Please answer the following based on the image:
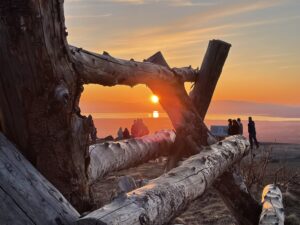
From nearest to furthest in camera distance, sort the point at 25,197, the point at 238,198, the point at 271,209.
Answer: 1. the point at 25,197
2. the point at 271,209
3. the point at 238,198

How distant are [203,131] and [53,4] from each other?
137 inches

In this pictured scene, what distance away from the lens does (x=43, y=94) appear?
256cm

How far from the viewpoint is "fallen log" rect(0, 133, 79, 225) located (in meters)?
2.27

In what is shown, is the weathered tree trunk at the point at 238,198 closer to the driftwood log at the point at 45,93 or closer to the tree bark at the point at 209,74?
the tree bark at the point at 209,74

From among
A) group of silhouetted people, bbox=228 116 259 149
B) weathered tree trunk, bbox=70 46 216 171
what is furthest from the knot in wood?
group of silhouetted people, bbox=228 116 259 149

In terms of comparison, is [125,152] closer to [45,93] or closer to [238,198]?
[238,198]

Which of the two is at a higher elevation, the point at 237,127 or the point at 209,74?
the point at 209,74

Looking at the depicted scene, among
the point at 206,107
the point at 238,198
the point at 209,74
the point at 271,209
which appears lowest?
the point at 271,209

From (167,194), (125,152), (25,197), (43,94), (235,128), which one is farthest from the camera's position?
(235,128)

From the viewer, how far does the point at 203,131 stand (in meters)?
5.65

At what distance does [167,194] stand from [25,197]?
113 cm

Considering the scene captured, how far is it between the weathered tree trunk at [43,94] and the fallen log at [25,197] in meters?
0.17

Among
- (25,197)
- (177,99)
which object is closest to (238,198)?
(177,99)

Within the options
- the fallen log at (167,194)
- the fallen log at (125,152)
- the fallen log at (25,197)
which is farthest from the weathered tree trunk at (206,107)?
the fallen log at (25,197)
